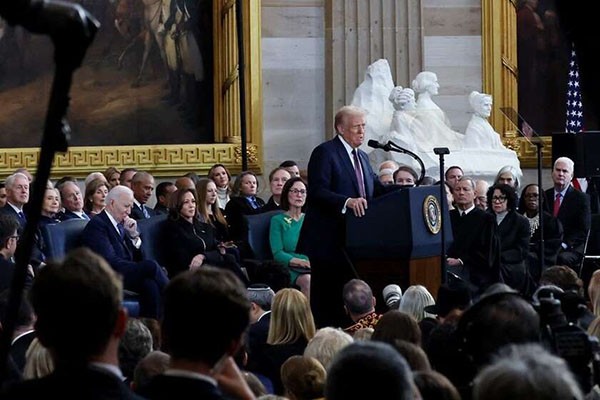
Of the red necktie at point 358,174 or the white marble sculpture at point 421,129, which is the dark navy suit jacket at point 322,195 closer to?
the red necktie at point 358,174

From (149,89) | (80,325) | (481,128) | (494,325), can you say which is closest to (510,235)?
(481,128)

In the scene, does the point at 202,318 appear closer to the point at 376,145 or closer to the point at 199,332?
the point at 199,332

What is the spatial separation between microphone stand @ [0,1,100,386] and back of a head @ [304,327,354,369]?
305 cm

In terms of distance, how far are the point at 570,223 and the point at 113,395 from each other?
38.5 ft

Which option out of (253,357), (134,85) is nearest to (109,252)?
(253,357)

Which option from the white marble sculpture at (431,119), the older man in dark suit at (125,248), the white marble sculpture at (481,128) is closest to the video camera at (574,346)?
the older man in dark suit at (125,248)

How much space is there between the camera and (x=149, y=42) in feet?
57.1

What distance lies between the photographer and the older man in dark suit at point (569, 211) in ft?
46.4

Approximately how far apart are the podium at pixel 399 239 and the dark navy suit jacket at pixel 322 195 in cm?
13

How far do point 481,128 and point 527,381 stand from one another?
1422 centimetres

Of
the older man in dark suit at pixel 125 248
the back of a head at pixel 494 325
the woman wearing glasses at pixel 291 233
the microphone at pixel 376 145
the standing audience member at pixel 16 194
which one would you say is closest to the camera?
the back of a head at pixel 494 325

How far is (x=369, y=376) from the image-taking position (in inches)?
130

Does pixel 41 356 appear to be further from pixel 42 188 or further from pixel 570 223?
pixel 570 223

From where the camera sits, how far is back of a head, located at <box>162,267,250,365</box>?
3.35 metres
